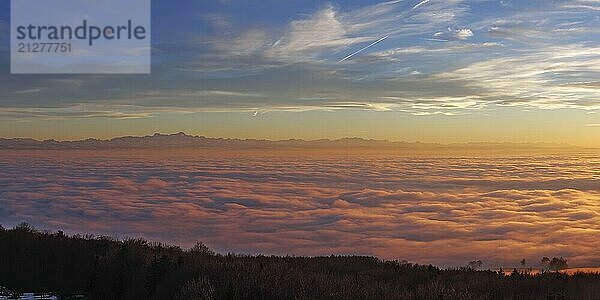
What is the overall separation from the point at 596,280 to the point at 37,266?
21476 millimetres

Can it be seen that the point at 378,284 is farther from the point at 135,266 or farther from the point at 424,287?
the point at 135,266

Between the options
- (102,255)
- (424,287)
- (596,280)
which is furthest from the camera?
(102,255)

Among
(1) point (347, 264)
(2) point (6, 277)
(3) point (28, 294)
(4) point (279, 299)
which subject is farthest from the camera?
(1) point (347, 264)

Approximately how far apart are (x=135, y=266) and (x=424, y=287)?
1016 cm

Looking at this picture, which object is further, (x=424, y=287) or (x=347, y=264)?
(x=347, y=264)

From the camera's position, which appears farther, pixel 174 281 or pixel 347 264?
pixel 347 264

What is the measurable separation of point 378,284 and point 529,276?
602cm

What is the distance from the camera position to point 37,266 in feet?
87.6

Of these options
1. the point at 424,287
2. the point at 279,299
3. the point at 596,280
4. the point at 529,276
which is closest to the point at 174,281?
the point at 279,299

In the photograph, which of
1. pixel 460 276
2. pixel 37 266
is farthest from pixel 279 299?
pixel 37 266

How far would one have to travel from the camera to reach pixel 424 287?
19.7 meters

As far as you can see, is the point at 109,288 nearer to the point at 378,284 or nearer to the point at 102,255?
the point at 102,255

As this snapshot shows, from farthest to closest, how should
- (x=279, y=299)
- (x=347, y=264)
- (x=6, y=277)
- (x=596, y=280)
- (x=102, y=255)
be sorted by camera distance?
(x=347, y=264), (x=6, y=277), (x=102, y=255), (x=596, y=280), (x=279, y=299)

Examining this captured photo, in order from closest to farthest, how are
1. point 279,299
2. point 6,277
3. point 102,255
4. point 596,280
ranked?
point 279,299
point 596,280
point 102,255
point 6,277
